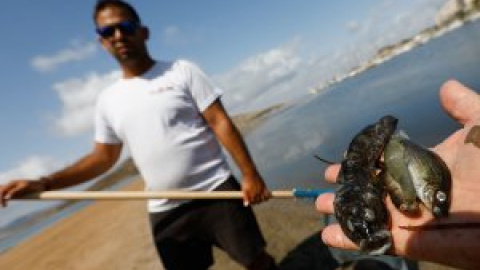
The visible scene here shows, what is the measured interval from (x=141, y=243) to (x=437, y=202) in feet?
37.7

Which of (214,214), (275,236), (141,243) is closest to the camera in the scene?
(214,214)

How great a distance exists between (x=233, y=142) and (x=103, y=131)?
1.73 m

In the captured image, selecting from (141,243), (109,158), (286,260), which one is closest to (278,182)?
(141,243)

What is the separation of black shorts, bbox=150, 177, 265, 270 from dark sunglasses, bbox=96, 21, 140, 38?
2.16 meters

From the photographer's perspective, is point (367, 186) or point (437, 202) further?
point (367, 186)

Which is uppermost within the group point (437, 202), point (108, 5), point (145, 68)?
point (108, 5)

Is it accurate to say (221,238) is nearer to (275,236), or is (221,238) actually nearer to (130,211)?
(275,236)

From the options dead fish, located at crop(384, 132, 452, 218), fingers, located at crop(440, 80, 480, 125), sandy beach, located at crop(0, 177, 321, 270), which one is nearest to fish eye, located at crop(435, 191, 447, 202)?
dead fish, located at crop(384, 132, 452, 218)

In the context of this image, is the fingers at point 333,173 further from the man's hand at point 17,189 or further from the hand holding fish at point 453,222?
the man's hand at point 17,189

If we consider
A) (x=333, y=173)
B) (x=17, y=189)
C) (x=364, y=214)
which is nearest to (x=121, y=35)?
(x=17, y=189)

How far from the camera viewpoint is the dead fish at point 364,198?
3.10 metres

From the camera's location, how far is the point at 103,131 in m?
6.14

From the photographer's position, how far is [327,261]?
26.2 feet

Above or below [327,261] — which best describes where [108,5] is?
above
